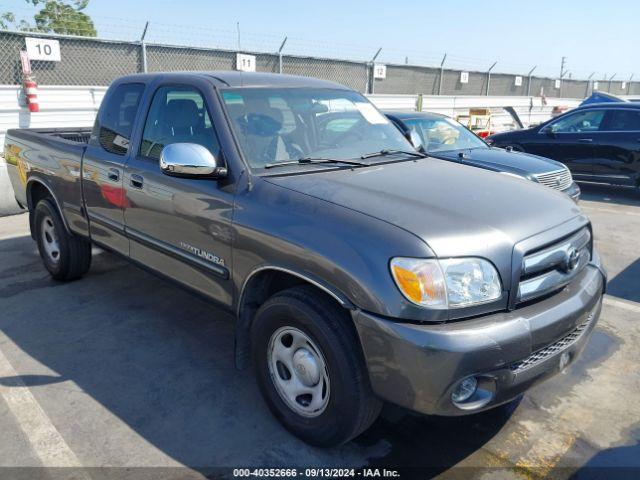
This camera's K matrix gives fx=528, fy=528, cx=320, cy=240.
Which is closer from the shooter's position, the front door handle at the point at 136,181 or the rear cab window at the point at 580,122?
the front door handle at the point at 136,181

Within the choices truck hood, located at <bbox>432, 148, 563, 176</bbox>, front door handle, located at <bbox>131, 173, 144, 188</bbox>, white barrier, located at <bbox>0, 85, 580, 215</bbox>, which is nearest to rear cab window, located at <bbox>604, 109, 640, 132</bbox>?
truck hood, located at <bbox>432, 148, 563, 176</bbox>

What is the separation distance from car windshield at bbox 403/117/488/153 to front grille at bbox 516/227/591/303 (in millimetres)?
4795

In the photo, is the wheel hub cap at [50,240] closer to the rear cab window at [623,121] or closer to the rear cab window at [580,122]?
the rear cab window at [580,122]

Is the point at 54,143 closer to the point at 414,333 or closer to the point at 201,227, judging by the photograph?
the point at 201,227

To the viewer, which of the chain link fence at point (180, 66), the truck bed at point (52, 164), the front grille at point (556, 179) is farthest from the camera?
the chain link fence at point (180, 66)

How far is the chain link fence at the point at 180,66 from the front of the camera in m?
10.6

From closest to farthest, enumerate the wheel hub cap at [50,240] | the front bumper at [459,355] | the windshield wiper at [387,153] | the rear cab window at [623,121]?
the front bumper at [459,355], the windshield wiper at [387,153], the wheel hub cap at [50,240], the rear cab window at [623,121]

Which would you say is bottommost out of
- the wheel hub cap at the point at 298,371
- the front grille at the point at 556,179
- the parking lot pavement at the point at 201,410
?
the parking lot pavement at the point at 201,410

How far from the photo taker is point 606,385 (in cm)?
347

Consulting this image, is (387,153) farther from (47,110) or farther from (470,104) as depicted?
(470,104)

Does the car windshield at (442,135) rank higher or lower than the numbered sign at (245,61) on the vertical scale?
lower

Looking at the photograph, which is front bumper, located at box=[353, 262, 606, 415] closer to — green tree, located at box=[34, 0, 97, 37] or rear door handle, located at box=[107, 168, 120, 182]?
rear door handle, located at box=[107, 168, 120, 182]

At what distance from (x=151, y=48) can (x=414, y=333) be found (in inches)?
446

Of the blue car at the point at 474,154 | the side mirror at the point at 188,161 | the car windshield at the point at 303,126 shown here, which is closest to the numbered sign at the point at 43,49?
the blue car at the point at 474,154
